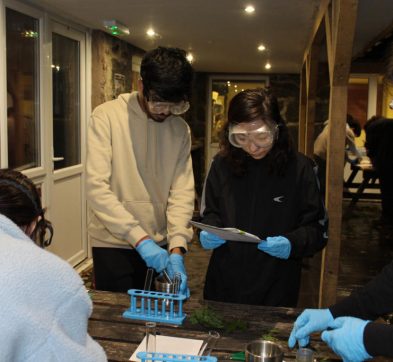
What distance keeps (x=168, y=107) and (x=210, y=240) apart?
21.8 inches

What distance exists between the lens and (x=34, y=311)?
784 mm

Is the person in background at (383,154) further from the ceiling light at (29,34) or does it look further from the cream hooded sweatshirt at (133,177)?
the cream hooded sweatshirt at (133,177)

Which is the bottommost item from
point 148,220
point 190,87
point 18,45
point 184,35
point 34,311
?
point 148,220

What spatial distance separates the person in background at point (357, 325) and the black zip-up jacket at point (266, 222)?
35 cm

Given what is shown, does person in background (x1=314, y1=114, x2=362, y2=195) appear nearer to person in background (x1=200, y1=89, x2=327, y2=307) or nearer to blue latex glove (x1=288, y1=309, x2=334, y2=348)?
person in background (x1=200, y1=89, x2=327, y2=307)

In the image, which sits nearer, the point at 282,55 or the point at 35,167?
the point at 35,167

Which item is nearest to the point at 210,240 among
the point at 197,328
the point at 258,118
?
the point at 197,328

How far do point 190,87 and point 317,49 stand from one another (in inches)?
138

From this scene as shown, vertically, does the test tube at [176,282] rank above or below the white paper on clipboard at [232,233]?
below

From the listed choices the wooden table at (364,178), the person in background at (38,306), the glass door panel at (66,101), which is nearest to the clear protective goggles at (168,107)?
the person in background at (38,306)

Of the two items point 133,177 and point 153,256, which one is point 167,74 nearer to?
point 133,177

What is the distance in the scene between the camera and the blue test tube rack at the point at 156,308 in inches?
65.6

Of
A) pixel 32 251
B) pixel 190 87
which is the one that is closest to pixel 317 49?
pixel 190 87

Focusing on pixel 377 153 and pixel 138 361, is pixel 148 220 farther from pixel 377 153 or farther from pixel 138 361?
pixel 377 153
